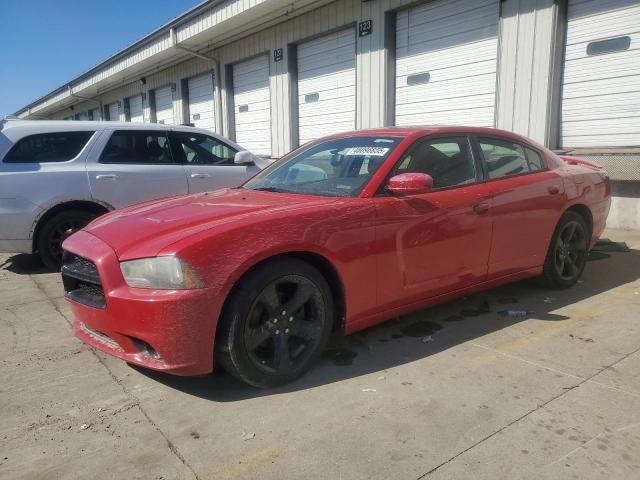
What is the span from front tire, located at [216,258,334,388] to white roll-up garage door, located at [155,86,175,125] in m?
16.3

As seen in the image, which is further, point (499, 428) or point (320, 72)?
point (320, 72)

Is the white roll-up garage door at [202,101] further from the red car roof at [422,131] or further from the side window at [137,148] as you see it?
the red car roof at [422,131]

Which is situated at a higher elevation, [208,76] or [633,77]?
[208,76]

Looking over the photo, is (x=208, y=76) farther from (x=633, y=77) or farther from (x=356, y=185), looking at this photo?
(x=356, y=185)

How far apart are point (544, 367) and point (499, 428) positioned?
84 cm

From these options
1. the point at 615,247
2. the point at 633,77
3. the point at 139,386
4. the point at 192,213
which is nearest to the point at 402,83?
the point at 633,77

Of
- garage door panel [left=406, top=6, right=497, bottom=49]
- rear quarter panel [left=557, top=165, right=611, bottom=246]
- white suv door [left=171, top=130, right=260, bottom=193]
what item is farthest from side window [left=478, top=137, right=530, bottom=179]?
garage door panel [left=406, top=6, right=497, bottom=49]

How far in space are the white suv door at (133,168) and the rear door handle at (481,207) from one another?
400cm

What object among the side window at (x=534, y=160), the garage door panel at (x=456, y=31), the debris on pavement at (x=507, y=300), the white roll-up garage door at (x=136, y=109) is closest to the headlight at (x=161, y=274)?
the debris on pavement at (x=507, y=300)

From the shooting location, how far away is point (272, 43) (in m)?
12.6

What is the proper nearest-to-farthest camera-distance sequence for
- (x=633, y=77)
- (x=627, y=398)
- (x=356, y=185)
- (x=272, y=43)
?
(x=627, y=398)
(x=356, y=185)
(x=633, y=77)
(x=272, y=43)

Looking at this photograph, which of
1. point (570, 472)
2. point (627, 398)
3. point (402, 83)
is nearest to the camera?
point (570, 472)

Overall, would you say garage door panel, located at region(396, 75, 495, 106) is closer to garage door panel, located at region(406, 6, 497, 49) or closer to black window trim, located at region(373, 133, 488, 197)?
garage door panel, located at region(406, 6, 497, 49)

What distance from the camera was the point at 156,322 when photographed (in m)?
2.61
